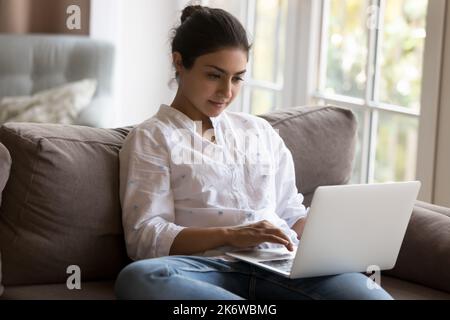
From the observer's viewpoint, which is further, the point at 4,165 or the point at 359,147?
the point at 359,147

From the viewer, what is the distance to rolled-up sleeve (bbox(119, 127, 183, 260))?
6.45 feet

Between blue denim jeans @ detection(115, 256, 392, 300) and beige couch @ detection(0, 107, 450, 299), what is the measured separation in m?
0.17

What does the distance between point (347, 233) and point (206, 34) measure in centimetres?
60

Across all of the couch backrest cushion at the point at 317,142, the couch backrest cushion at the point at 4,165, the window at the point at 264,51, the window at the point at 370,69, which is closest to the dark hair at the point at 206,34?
the couch backrest cushion at the point at 317,142

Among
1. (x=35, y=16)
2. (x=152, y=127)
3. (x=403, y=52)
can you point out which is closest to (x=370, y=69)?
(x=403, y=52)

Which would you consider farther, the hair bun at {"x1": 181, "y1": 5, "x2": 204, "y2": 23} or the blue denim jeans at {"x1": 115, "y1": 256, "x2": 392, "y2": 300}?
the hair bun at {"x1": 181, "y1": 5, "x2": 204, "y2": 23}

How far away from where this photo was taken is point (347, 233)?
1828 millimetres

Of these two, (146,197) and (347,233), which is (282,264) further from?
(146,197)

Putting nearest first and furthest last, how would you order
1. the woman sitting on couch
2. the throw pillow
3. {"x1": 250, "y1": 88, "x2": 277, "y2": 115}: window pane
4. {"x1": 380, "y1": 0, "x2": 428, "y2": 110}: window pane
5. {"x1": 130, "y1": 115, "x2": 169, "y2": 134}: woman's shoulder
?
the woman sitting on couch
{"x1": 130, "y1": 115, "x2": 169, "y2": 134}: woman's shoulder
{"x1": 380, "y1": 0, "x2": 428, "y2": 110}: window pane
the throw pillow
{"x1": 250, "y1": 88, "x2": 277, "y2": 115}: window pane

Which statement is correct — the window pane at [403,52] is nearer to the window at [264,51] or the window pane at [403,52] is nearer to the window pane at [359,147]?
the window pane at [359,147]

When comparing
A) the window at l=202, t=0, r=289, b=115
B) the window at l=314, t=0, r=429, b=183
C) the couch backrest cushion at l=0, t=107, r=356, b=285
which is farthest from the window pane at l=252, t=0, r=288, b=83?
the couch backrest cushion at l=0, t=107, r=356, b=285

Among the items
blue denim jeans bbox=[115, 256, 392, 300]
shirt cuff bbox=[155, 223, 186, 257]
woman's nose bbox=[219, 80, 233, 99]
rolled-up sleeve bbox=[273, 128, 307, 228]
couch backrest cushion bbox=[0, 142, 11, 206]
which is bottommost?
blue denim jeans bbox=[115, 256, 392, 300]

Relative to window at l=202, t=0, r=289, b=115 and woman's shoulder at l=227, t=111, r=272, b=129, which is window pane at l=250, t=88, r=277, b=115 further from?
woman's shoulder at l=227, t=111, r=272, b=129

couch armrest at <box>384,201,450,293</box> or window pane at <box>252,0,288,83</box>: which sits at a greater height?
window pane at <box>252,0,288,83</box>
